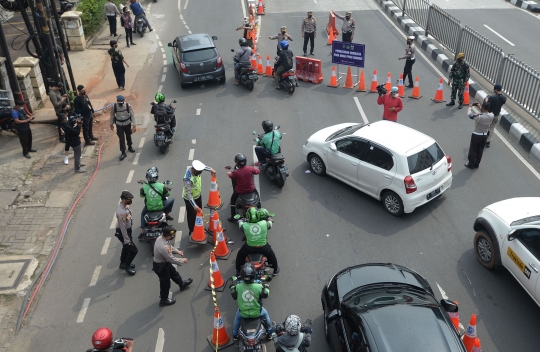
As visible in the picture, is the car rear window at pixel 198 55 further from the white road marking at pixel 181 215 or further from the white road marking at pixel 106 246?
the white road marking at pixel 106 246

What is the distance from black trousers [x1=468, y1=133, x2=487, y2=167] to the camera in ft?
40.4

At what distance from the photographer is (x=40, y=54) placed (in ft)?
53.2

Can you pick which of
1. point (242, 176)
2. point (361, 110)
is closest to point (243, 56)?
point (361, 110)

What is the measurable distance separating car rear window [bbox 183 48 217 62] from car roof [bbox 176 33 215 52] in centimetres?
13

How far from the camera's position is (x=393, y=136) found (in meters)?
11.3

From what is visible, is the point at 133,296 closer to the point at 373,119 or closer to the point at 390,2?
the point at 373,119

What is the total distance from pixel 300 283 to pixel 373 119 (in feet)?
24.1

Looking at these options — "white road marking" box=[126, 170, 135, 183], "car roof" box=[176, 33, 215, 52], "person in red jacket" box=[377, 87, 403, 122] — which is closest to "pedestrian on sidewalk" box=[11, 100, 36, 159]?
"white road marking" box=[126, 170, 135, 183]

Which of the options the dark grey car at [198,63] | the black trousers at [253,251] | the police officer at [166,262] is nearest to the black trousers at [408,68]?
the dark grey car at [198,63]

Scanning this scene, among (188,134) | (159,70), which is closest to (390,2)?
(159,70)

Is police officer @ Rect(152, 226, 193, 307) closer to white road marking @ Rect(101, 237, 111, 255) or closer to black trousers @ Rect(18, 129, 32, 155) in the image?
white road marking @ Rect(101, 237, 111, 255)

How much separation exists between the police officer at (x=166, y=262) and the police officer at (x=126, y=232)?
109 centimetres

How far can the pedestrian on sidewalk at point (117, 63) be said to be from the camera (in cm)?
1731

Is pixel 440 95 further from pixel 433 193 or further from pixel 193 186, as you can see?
pixel 193 186
